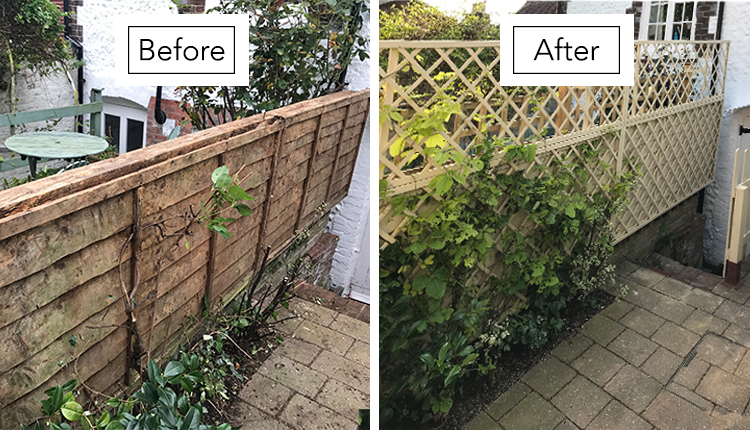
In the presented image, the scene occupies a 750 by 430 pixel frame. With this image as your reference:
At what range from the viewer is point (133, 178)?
148 cm

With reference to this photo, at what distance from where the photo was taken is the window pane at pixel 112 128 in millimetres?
2930

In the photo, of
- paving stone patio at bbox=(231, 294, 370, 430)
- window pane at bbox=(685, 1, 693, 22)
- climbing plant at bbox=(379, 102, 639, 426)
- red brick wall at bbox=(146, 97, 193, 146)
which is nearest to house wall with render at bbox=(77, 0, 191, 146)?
red brick wall at bbox=(146, 97, 193, 146)

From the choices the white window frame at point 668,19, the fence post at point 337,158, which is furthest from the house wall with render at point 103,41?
the white window frame at point 668,19

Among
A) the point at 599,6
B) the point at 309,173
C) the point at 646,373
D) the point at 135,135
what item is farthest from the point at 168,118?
the point at 599,6

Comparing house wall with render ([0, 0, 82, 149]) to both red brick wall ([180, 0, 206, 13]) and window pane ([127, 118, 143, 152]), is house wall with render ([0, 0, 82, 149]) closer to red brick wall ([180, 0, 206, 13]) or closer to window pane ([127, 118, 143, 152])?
window pane ([127, 118, 143, 152])

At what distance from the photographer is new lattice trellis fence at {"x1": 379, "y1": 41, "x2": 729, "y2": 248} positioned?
6.16ft

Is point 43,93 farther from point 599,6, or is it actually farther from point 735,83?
point 735,83

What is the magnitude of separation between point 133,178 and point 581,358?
234 centimetres

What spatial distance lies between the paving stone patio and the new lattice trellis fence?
72cm

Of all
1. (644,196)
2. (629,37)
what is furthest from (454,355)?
(644,196)

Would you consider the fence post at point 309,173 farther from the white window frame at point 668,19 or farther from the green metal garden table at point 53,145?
the white window frame at point 668,19

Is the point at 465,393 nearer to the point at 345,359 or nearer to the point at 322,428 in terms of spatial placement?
the point at 345,359

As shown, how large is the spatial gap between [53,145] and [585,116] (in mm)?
2952

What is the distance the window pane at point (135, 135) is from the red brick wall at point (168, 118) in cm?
4
